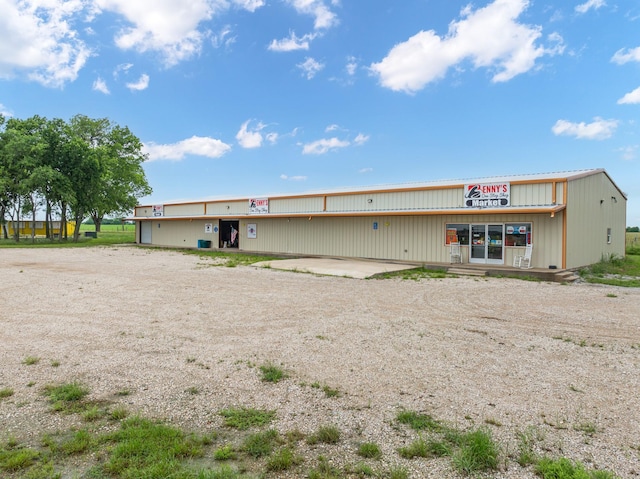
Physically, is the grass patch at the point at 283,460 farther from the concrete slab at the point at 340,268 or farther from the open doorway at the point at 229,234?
the open doorway at the point at 229,234

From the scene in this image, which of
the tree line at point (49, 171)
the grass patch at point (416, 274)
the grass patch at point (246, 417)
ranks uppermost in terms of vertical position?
the tree line at point (49, 171)

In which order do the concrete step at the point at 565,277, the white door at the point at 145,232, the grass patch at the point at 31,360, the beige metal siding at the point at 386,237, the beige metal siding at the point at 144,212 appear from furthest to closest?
the white door at the point at 145,232 < the beige metal siding at the point at 144,212 < the beige metal siding at the point at 386,237 < the concrete step at the point at 565,277 < the grass patch at the point at 31,360

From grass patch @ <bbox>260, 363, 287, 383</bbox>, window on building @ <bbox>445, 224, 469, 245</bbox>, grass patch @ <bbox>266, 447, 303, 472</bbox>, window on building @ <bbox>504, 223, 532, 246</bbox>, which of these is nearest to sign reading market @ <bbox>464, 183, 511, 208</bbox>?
window on building @ <bbox>504, 223, 532, 246</bbox>

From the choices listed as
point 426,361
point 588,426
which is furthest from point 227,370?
point 588,426

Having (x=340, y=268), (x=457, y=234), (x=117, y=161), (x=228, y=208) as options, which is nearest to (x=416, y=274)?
(x=340, y=268)

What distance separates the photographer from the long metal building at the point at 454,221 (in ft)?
48.1

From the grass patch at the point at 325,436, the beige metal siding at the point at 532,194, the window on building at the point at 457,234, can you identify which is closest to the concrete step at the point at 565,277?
the beige metal siding at the point at 532,194

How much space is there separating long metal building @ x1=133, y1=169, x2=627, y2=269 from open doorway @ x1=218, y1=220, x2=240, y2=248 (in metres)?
0.93

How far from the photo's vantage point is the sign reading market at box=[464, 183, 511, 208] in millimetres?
15086

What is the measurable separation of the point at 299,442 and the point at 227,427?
662mm

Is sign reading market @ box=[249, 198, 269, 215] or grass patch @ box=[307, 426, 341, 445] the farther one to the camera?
sign reading market @ box=[249, 198, 269, 215]

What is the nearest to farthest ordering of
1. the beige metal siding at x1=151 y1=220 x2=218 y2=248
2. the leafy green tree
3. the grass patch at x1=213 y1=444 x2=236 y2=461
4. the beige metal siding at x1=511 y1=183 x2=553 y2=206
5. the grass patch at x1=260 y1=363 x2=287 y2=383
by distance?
1. the grass patch at x1=213 y1=444 x2=236 y2=461
2. the grass patch at x1=260 y1=363 x2=287 y2=383
3. the beige metal siding at x1=511 y1=183 x2=553 y2=206
4. the beige metal siding at x1=151 y1=220 x2=218 y2=248
5. the leafy green tree

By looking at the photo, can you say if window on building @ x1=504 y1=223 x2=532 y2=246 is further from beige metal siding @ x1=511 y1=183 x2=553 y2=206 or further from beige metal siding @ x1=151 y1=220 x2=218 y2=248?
beige metal siding @ x1=151 y1=220 x2=218 y2=248

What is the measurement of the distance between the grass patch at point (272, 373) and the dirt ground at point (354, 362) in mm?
91
